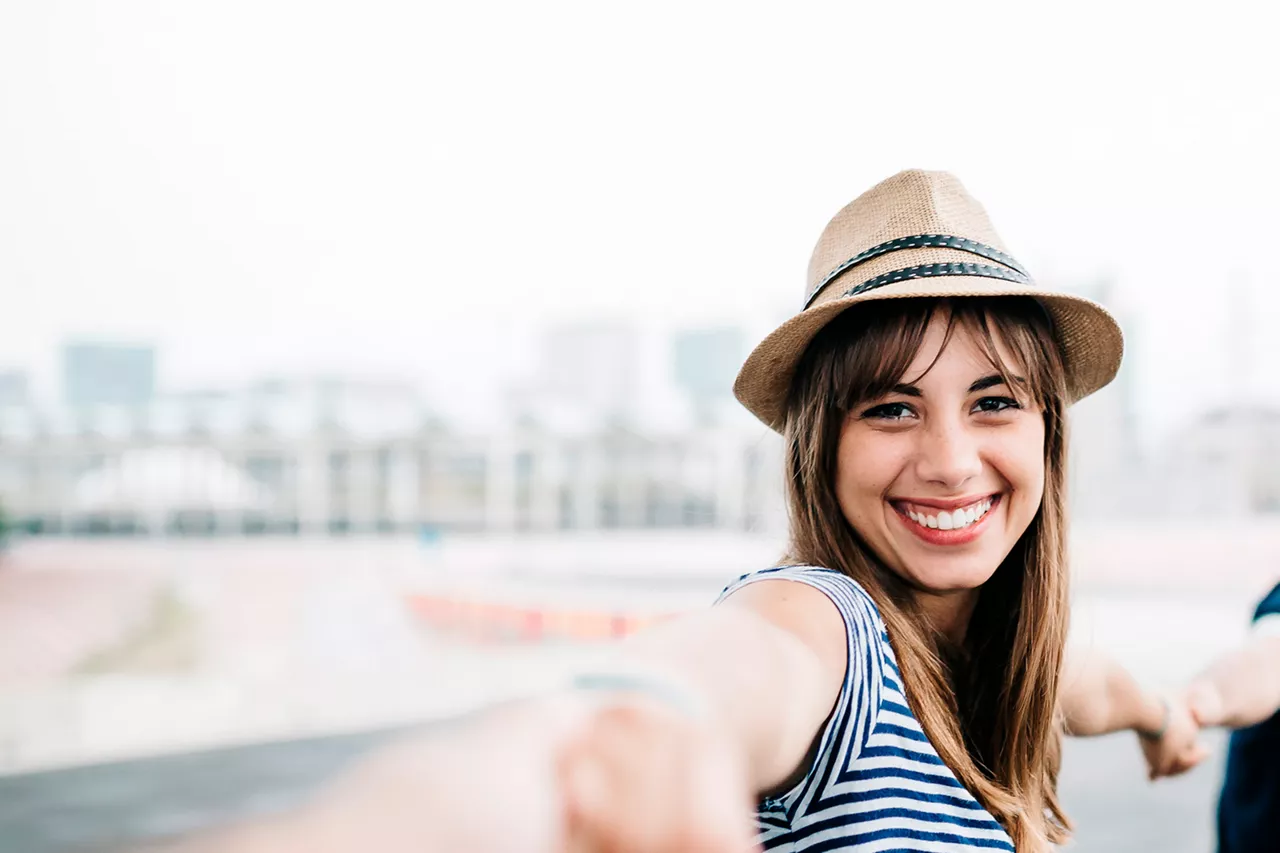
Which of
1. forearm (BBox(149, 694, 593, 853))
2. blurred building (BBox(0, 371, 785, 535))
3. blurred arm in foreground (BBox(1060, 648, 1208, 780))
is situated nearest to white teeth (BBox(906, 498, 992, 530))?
blurred arm in foreground (BBox(1060, 648, 1208, 780))

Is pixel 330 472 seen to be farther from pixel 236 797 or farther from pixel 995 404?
pixel 995 404

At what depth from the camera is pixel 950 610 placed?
1188 millimetres

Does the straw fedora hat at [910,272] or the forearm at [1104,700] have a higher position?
the straw fedora hat at [910,272]

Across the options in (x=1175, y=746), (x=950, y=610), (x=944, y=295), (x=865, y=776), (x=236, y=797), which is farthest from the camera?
(x=236, y=797)

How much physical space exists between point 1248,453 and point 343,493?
2114 cm

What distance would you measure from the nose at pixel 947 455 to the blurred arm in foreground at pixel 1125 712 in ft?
1.47

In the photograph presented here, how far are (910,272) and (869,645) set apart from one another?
1.14ft

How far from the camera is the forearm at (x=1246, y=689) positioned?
154cm

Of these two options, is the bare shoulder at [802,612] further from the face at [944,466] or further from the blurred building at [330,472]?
the blurred building at [330,472]

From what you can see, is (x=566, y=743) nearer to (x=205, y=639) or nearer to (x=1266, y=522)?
(x=205, y=639)

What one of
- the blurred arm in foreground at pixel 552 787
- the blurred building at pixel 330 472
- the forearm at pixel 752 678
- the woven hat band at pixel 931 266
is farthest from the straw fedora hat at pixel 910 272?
the blurred building at pixel 330 472

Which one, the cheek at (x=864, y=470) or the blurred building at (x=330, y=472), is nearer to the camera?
the cheek at (x=864, y=470)

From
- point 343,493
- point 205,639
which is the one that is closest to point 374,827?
point 205,639

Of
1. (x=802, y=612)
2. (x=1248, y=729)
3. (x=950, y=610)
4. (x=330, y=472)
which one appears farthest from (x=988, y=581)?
(x=330, y=472)
